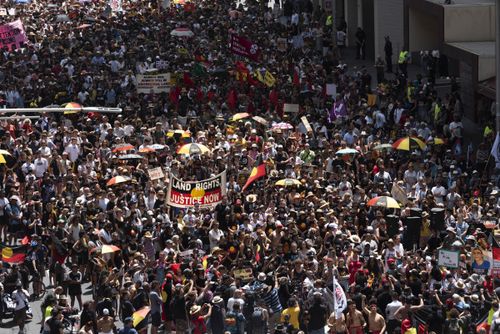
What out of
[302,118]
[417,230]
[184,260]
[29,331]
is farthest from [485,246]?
[302,118]

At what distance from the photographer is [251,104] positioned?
41.5 meters

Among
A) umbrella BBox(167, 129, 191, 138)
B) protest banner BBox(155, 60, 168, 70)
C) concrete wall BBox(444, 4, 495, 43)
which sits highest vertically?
concrete wall BBox(444, 4, 495, 43)

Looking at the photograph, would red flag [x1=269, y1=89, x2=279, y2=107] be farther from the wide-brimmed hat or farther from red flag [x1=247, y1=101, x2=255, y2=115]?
the wide-brimmed hat

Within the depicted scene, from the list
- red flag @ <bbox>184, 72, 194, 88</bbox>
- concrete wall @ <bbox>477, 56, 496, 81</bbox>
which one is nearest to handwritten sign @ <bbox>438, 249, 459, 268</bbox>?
concrete wall @ <bbox>477, 56, 496, 81</bbox>

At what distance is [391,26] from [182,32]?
23.7ft

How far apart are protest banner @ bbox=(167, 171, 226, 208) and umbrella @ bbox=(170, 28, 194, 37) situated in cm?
2462

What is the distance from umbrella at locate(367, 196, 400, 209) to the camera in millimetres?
29453

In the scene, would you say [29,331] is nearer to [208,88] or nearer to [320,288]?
[320,288]

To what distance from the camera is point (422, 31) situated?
163 feet

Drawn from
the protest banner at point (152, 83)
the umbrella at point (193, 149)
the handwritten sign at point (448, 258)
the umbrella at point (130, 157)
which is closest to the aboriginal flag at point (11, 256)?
the umbrella at point (130, 157)

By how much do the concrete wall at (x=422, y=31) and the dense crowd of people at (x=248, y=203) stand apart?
5.08 ft

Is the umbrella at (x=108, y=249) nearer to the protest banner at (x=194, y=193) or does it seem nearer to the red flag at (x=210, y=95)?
the protest banner at (x=194, y=193)

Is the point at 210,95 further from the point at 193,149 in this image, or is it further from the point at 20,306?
the point at 20,306

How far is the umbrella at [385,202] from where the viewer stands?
2945cm
